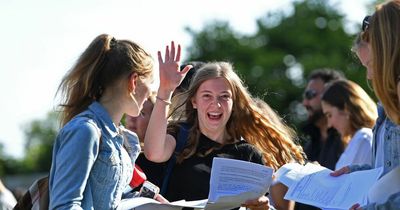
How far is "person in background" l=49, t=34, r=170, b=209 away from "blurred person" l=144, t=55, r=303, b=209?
48 cm

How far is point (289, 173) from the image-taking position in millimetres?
5613

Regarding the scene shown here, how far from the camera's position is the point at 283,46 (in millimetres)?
56625

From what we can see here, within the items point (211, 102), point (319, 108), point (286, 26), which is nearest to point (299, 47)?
point (286, 26)

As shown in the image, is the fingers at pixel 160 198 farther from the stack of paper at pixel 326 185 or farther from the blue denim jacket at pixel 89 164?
the stack of paper at pixel 326 185

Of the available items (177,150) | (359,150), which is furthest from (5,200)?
(359,150)

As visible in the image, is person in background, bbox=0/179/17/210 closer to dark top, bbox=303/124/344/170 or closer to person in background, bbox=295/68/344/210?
person in background, bbox=295/68/344/210

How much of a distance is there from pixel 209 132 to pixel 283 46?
5085 cm

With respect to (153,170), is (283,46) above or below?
below

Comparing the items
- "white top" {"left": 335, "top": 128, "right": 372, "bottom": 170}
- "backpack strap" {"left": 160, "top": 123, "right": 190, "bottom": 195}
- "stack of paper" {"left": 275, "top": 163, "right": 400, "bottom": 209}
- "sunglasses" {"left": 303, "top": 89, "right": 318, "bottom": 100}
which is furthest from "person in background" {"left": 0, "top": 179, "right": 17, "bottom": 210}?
"sunglasses" {"left": 303, "top": 89, "right": 318, "bottom": 100}

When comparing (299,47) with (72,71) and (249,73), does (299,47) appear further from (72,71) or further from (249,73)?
(72,71)

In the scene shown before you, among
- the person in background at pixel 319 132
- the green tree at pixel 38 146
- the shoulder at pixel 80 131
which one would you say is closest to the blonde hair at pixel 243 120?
the shoulder at pixel 80 131

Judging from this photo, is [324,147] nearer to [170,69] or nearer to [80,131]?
[170,69]

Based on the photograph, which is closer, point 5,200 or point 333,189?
point 333,189

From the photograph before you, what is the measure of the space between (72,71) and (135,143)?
0.57 meters
